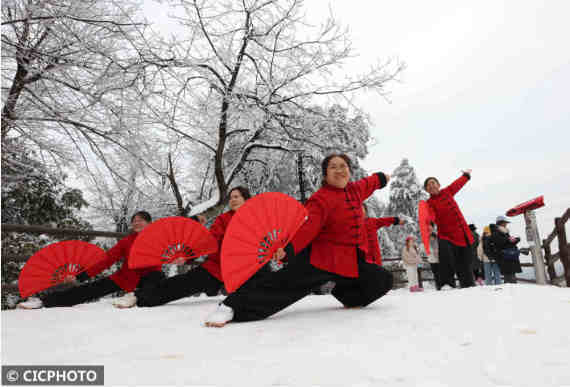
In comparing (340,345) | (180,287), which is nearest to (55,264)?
(180,287)

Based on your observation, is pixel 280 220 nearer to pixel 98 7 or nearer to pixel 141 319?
pixel 141 319

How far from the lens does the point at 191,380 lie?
45.7 inches

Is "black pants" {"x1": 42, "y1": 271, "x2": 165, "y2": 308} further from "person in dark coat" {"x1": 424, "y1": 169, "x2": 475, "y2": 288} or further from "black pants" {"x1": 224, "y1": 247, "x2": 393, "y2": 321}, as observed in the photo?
"person in dark coat" {"x1": 424, "y1": 169, "x2": 475, "y2": 288}

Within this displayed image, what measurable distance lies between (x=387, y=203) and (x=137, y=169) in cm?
1617

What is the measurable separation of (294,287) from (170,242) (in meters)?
1.75

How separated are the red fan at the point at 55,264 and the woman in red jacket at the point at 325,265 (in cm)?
247

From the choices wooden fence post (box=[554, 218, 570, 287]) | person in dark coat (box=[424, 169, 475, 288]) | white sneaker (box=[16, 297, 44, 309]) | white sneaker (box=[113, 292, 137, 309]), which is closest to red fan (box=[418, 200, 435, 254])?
person in dark coat (box=[424, 169, 475, 288])

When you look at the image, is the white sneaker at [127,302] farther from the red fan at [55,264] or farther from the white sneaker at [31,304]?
the white sneaker at [31,304]

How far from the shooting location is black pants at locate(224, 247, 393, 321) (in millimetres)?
2183

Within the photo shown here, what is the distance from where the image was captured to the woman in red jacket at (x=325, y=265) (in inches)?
86.4

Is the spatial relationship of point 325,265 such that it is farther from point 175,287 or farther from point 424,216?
point 424,216

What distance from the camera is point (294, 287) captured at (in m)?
2.28

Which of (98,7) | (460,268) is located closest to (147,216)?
(98,7)

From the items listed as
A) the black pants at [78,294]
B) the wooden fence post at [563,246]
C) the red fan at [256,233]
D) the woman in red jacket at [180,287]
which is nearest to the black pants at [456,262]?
the wooden fence post at [563,246]
